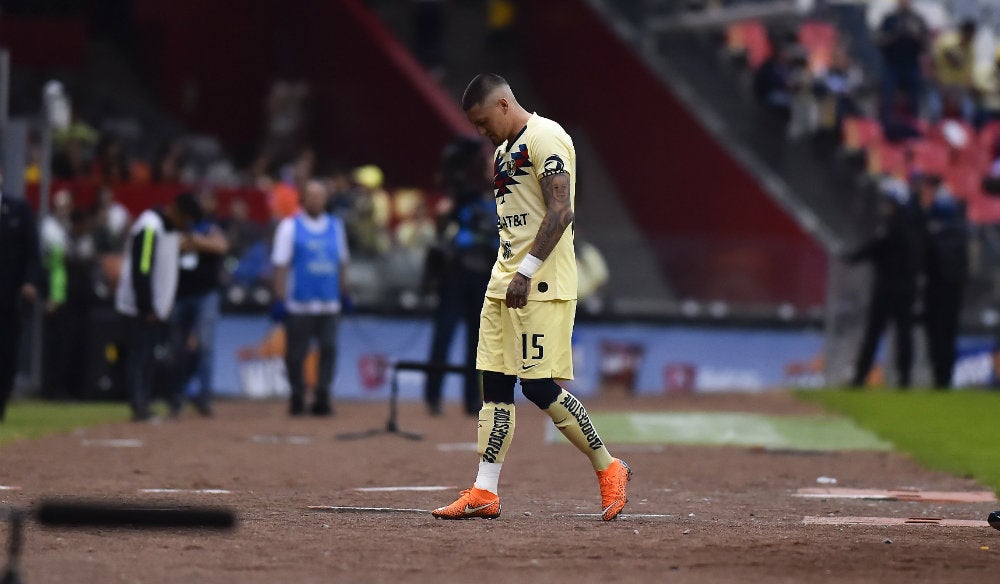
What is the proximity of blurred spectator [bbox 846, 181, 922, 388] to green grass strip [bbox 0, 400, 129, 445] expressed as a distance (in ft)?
30.1

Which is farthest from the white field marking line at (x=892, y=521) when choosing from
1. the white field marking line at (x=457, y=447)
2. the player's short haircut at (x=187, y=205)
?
the player's short haircut at (x=187, y=205)

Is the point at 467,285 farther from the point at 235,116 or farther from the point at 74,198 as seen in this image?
the point at 235,116

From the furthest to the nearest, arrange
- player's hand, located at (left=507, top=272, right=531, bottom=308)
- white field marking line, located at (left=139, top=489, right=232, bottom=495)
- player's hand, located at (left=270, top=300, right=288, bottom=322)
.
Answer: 1. player's hand, located at (left=270, top=300, right=288, bottom=322)
2. white field marking line, located at (left=139, top=489, right=232, bottom=495)
3. player's hand, located at (left=507, top=272, right=531, bottom=308)

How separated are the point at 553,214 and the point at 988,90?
77.9 feet

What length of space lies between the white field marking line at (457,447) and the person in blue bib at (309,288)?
147 inches

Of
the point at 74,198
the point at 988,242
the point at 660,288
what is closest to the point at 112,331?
the point at 74,198

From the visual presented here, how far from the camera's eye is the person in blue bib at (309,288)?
17500mm

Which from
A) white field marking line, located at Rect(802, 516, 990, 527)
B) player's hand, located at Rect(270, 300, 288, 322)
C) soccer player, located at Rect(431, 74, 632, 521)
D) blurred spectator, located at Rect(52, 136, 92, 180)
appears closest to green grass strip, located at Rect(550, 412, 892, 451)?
player's hand, located at Rect(270, 300, 288, 322)

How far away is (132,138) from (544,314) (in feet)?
64.6

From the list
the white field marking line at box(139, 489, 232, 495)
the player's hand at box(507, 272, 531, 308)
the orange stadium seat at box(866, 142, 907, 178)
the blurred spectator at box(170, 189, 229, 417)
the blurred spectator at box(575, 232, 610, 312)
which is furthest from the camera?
the orange stadium seat at box(866, 142, 907, 178)

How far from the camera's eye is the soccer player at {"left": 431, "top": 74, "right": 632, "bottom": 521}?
843 cm

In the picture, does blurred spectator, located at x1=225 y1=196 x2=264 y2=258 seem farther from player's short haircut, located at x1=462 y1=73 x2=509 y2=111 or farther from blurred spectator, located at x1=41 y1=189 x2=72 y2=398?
player's short haircut, located at x1=462 y1=73 x2=509 y2=111

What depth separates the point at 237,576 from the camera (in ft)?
21.5

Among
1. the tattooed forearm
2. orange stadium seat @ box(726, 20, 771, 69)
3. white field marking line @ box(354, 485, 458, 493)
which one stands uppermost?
orange stadium seat @ box(726, 20, 771, 69)
